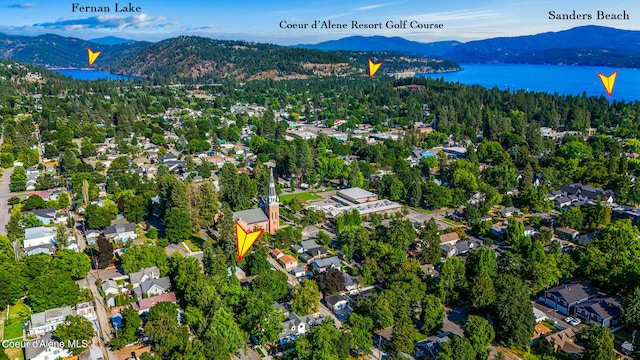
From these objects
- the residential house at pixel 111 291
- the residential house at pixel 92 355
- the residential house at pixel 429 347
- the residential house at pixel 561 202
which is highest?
the residential house at pixel 561 202

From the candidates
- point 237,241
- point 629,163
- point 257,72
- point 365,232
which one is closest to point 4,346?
point 237,241

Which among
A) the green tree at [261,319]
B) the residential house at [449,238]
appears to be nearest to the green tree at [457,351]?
the green tree at [261,319]

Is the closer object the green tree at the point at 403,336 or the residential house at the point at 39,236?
the green tree at the point at 403,336

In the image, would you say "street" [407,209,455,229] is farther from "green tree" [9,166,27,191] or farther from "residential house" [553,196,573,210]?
"green tree" [9,166,27,191]

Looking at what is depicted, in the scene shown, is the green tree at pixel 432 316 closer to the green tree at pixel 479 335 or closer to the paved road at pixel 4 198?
the green tree at pixel 479 335

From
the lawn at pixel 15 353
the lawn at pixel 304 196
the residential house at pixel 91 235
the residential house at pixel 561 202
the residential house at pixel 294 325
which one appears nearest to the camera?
the lawn at pixel 15 353

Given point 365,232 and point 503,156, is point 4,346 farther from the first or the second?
point 503,156

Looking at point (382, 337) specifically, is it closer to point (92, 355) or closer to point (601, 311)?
point (601, 311)
